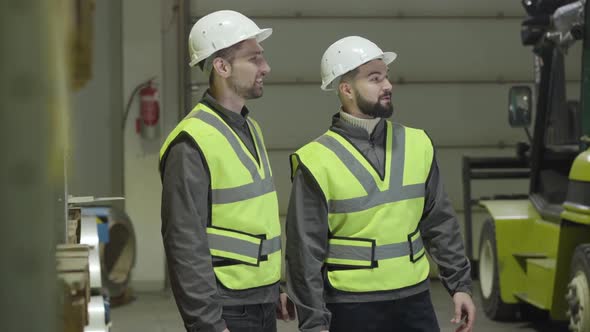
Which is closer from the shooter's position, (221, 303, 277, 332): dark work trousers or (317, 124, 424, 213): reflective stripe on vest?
(221, 303, 277, 332): dark work trousers

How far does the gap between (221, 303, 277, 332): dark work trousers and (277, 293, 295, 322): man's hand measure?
0.29 meters

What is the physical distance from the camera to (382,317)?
376 cm

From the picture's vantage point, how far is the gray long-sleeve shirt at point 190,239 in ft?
10.2

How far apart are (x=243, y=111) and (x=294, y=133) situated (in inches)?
332

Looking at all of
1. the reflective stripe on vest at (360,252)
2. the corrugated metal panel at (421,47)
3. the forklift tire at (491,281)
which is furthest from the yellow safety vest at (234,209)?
the corrugated metal panel at (421,47)

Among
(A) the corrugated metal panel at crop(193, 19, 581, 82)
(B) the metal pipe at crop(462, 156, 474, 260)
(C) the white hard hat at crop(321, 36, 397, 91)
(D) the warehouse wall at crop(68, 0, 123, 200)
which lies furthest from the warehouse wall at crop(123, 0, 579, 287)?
(C) the white hard hat at crop(321, 36, 397, 91)

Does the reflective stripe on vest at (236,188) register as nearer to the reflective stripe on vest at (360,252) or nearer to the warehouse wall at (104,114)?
the reflective stripe on vest at (360,252)

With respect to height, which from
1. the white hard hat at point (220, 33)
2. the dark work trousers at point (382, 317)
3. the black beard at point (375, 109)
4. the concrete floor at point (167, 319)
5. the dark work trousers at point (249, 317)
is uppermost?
the white hard hat at point (220, 33)

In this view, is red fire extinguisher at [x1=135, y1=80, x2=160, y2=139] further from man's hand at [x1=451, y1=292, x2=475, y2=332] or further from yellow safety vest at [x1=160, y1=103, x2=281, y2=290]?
yellow safety vest at [x1=160, y1=103, x2=281, y2=290]

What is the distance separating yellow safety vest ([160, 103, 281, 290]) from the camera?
10.9 ft

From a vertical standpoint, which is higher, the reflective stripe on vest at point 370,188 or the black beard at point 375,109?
the black beard at point 375,109

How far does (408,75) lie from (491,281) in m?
3.73

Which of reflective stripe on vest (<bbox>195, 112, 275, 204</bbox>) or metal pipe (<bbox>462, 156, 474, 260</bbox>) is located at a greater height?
reflective stripe on vest (<bbox>195, 112, 275, 204</bbox>)

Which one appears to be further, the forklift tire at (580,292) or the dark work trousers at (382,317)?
the forklift tire at (580,292)
